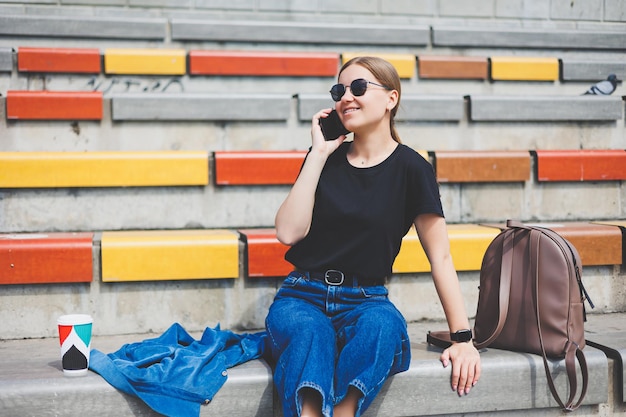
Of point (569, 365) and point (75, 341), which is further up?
point (75, 341)

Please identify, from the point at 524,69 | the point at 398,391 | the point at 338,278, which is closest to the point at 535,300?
the point at 398,391

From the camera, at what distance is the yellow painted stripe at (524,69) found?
4168mm

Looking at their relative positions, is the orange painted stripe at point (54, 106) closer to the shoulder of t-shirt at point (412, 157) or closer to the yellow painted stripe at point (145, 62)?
the yellow painted stripe at point (145, 62)

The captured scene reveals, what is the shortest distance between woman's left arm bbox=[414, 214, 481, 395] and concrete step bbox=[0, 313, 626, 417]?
0.13ft

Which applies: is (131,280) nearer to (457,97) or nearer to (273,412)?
(273,412)

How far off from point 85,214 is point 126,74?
40.0 inches

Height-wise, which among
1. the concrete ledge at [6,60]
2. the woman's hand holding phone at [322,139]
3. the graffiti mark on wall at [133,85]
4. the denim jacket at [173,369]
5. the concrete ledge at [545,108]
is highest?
the concrete ledge at [6,60]

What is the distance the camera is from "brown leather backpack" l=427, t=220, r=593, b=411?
2.19 metres

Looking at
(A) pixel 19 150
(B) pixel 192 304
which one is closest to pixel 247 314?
(B) pixel 192 304

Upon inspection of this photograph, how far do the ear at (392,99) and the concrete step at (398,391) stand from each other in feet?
2.49

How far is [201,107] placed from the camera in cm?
340

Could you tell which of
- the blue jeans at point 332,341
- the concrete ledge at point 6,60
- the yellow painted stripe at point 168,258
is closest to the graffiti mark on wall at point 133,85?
the concrete ledge at point 6,60

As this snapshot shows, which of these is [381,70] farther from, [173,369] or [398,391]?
[173,369]

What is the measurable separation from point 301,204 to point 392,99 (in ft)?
1.44
